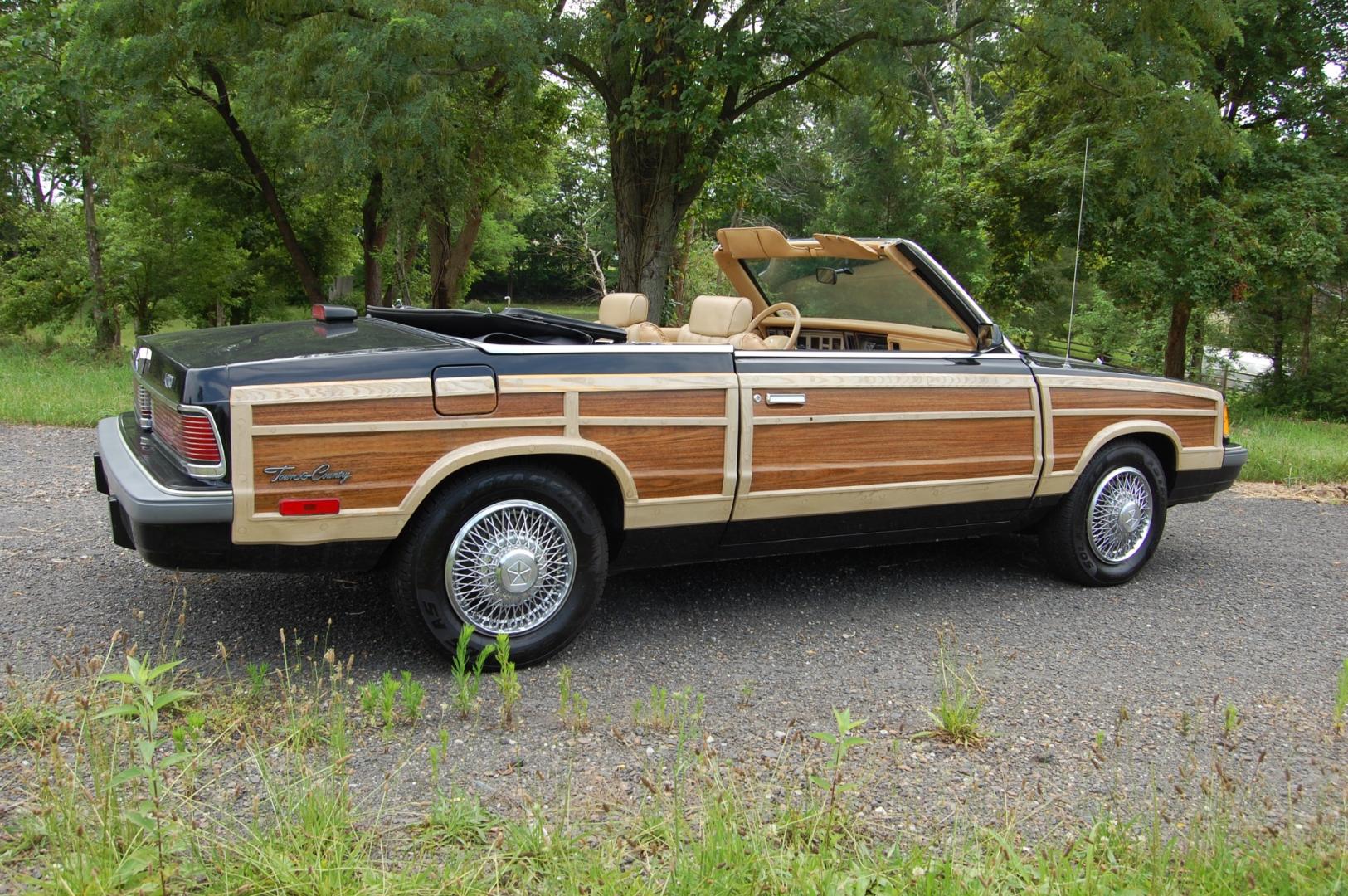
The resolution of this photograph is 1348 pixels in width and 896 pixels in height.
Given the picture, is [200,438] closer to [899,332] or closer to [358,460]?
[358,460]

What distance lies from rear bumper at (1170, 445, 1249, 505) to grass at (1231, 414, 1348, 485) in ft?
12.4

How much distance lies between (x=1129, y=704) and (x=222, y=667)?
10.8 ft

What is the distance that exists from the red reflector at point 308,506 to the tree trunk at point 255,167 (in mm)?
15431

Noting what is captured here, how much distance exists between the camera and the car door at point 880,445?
14.2 ft

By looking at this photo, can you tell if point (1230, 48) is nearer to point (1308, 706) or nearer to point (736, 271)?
point (736, 271)

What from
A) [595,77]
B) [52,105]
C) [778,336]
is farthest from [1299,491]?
[52,105]

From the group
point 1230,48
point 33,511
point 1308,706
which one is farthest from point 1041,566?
point 1230,48

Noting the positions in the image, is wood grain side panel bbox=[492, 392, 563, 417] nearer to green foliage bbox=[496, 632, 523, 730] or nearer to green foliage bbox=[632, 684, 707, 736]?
green foliage bbox=[496, 632, 523, 730]

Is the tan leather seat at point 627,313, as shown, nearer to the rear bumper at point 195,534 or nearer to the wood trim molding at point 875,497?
the wood trim molding at point 875,497

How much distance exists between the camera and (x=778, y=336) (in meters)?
5.38

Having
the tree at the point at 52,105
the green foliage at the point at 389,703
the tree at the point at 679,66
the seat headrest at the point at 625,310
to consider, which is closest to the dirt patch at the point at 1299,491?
the seat headrest at the point at 625,310

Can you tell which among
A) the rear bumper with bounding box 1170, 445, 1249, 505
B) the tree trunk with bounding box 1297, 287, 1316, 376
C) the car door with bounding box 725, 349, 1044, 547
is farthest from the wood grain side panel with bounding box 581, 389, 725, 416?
the tree trunk with bounding box 1297, 287, 1316, 376

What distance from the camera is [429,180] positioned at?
14555 mm

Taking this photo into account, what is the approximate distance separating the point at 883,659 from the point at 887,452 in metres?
0.90
